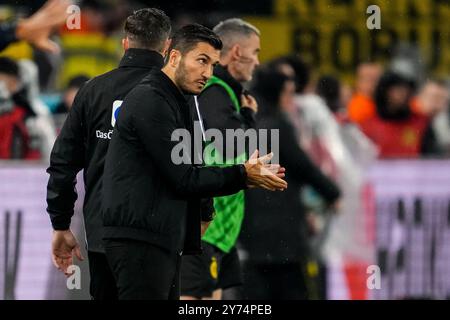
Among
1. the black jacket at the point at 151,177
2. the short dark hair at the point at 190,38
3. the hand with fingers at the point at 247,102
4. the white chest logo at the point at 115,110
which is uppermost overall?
the hand with fingers at the point at 247,102

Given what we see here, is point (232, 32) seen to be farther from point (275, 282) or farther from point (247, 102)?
point (275, 282)

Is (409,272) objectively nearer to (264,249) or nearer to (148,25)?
(264,249)

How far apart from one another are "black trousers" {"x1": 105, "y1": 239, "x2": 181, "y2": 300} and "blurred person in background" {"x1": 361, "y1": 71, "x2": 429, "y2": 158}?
566 cm

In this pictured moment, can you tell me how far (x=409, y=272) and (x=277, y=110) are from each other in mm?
1954

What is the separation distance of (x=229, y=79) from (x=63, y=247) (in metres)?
1.55

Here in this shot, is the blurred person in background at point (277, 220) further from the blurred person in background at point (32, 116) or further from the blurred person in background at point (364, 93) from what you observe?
the blurred person in background at point (364, 93)

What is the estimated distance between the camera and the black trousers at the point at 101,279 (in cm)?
705

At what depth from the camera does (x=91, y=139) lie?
715cm

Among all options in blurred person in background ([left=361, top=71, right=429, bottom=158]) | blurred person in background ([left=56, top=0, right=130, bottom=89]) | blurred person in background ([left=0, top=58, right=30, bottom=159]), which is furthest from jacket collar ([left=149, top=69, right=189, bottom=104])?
blurred person in background ([left=56, top=0, right=130, bottom=89])

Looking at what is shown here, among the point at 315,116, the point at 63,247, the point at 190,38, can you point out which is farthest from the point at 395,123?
the point at 190,38

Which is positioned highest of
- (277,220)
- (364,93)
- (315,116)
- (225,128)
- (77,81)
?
(364,93)

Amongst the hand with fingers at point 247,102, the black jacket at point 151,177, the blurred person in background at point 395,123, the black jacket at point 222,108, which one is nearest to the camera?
the black jacket at point 151,177

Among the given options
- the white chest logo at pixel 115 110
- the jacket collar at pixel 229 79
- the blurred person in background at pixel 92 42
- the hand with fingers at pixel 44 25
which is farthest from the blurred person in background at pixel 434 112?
the white chest logo at pixel 115 110

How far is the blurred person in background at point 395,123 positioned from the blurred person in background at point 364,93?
0.54 feet
